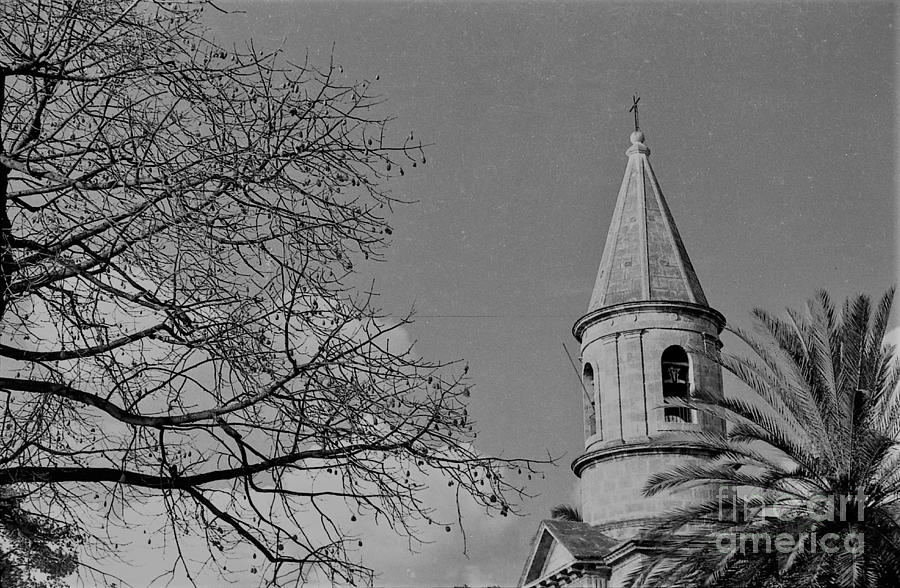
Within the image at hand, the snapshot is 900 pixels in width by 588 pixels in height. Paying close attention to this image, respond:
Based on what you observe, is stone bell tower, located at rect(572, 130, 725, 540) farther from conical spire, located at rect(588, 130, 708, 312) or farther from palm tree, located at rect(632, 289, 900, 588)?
palm tree, located at rect(632, 289, 900, 588)

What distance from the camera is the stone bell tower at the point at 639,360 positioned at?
28531 mm

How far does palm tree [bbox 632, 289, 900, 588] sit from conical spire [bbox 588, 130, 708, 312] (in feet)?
33.5

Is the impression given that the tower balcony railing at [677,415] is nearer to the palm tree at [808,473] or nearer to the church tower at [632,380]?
the church tower at [632,380]

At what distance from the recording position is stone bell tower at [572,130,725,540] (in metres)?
28.5

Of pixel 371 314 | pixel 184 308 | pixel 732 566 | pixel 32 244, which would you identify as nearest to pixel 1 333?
pixel 32 244

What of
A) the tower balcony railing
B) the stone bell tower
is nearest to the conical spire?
the stone bell tower

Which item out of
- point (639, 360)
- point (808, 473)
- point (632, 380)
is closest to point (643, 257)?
point (639, 360)

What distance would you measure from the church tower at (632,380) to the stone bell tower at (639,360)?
24 millimetres

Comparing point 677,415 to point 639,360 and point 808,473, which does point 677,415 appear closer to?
point 639,360

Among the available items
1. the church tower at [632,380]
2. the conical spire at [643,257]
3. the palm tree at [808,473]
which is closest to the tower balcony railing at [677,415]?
the church tower at [632,380]

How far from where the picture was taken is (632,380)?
29.1m

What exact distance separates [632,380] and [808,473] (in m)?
11.5

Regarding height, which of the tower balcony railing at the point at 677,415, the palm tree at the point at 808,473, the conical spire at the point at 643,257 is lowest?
the palm tree at the point at 808,473

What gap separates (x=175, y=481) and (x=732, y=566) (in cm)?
1231
